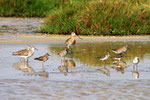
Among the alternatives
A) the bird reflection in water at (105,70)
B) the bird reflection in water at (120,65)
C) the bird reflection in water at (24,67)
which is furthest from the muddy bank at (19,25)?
the bird reflection in water at (105,70)

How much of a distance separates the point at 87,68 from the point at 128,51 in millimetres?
3881

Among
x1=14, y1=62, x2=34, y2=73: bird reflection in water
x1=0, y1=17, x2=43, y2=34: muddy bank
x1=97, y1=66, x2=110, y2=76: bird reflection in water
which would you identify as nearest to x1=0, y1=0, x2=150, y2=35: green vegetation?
x1=0, y1=17, x2=43, y2=34: muddy bank

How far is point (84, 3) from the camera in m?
23.1

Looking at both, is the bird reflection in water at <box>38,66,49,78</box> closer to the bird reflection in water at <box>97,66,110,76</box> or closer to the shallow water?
the shallow water

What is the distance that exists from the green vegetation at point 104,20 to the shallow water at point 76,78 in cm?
492

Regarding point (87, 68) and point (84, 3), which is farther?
point (84, 3)

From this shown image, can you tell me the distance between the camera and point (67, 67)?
1334cm

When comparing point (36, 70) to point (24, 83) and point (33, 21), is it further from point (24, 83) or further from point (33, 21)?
point (33, 21)

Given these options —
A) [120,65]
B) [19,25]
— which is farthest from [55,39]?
[19,25]

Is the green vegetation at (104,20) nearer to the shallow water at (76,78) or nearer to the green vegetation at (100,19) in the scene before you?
the green vegetation at (100,19)

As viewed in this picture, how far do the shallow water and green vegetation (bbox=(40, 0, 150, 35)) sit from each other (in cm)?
492

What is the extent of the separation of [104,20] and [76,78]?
32.6ft

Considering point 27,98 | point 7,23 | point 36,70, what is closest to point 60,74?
point 36,70

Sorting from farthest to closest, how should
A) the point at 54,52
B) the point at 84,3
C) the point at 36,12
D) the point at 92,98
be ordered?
the point at 36,12 < the point at 84,3 < the point at 54,52 < the point at 92,98
